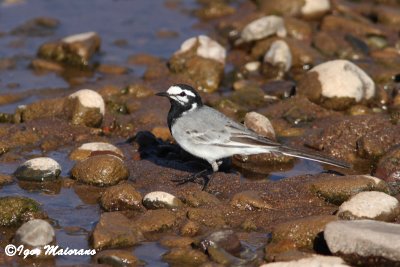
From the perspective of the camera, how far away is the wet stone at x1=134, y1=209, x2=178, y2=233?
947cm

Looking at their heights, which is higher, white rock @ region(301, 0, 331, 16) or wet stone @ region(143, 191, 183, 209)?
wet stone @ region(143, 191, 183, 209)

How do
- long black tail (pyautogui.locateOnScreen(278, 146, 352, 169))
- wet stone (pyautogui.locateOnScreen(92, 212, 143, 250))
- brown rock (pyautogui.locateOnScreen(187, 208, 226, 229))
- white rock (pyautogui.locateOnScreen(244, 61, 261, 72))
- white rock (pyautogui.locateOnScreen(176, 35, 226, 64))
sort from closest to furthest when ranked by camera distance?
wet stone (pyautogui.locateOnScreen(92, 212, 143, 250)) < brown rock (pyautogui.locateOnScreen(187, 208, 226, 229)) < long black tail (pyautogui.locateOnScreen(278, 146, 352, 169)) < white rock (pyautogui.locateOnScreen(176, 35, 226, 64)) < white rock (pyautogui.locateOnScreen(244, 61, 261, 72))

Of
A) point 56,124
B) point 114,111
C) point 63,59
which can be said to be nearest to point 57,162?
point 56,124

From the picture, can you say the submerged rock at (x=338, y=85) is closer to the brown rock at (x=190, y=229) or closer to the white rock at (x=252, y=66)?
the white rock at (x=252, y=66)

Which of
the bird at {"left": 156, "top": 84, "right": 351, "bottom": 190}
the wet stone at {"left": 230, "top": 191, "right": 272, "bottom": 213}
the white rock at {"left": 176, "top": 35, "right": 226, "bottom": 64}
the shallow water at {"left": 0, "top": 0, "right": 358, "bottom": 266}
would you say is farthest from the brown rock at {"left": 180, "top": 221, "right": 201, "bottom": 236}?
the white rock at {"left": 176, "top": 35, "right": 226, "bottom": 64}

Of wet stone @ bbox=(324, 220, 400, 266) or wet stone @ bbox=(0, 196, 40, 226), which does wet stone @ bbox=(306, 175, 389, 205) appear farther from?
wet stone @ bbox=(0, 196, 40, 226)

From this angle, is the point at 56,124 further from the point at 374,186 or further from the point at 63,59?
the point at 374,186

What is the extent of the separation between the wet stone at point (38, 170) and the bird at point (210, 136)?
159 cm

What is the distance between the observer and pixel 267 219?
9.82m

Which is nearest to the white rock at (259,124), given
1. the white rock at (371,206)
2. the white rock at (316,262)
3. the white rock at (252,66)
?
the white rock at (371,206)

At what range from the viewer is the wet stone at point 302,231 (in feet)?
29.5

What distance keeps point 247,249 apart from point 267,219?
0.92 metres

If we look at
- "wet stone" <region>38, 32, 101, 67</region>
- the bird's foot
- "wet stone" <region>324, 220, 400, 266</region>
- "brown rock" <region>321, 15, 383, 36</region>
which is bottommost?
"brown rock" <region>321, 15, 383, 36</region>

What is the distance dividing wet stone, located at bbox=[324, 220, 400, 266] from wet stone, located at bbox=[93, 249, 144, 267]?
6.33 feet
